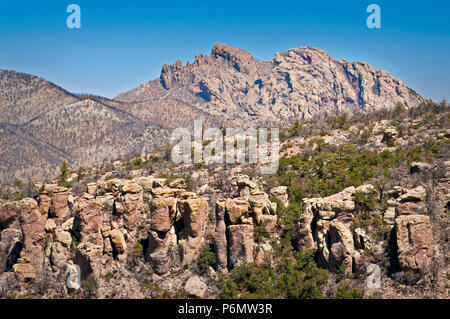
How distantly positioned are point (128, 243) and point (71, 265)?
578 cm

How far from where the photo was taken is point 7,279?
38844 mm

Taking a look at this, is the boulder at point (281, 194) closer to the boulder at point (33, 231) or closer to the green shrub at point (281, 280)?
the green shrub at point (281, 280)

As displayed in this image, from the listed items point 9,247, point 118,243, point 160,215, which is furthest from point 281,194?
point 9,247

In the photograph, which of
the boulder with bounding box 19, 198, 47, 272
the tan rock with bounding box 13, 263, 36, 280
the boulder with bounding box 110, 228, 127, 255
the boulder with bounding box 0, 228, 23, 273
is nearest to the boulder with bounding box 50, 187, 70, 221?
the boulder with bounding box 19, 198, 47, 272

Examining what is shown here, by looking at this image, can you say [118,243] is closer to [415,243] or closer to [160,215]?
[160,215]

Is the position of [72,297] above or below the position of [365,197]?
below

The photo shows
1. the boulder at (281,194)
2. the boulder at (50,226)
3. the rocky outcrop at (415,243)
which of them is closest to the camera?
the rocky outcrop at (415,243)

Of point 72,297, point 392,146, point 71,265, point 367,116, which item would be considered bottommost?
→ point 72,297

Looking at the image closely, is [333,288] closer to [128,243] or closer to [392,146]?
[128,243]

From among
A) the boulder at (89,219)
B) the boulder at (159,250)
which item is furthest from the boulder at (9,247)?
the boulder at (159,250)

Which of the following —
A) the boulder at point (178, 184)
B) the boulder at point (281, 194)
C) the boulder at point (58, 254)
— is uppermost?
the boulder at point (178, 184)

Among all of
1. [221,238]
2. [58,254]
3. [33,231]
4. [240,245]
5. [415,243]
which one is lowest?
[58,254]

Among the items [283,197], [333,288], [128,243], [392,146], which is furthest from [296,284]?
[392,146]

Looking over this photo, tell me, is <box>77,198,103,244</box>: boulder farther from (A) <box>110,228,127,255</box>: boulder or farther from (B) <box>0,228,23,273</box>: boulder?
(B) <box>0,228,23,273</box>: boulder
